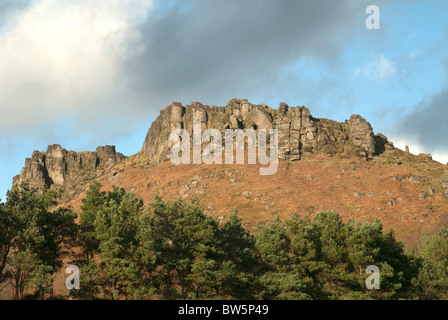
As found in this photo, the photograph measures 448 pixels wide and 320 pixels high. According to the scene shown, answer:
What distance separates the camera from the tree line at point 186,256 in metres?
43.9

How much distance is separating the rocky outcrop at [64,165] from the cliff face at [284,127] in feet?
79.8

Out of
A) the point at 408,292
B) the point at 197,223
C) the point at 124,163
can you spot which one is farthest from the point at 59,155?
the point at 408,292

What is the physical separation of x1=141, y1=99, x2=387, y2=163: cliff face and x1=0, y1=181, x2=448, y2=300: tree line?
8652cm

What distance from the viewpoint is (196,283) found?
45.3 meters

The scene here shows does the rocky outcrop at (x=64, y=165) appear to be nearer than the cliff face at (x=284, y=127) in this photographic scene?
No

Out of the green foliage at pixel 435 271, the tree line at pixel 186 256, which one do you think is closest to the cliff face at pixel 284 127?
the green foliage at pixel 435 271

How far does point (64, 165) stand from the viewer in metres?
180

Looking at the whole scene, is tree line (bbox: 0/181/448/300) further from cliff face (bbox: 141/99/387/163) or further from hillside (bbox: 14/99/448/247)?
cliff face (bbox: 141/99/387/163)

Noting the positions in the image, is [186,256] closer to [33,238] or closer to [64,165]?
[33,238]

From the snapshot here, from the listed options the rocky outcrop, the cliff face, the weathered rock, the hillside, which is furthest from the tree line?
the rocky outcrop

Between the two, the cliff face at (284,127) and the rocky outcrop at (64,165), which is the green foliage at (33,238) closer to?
the cliff face at (284,127)

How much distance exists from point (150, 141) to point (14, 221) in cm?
12042

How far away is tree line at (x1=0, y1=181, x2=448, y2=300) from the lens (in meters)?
43.9
